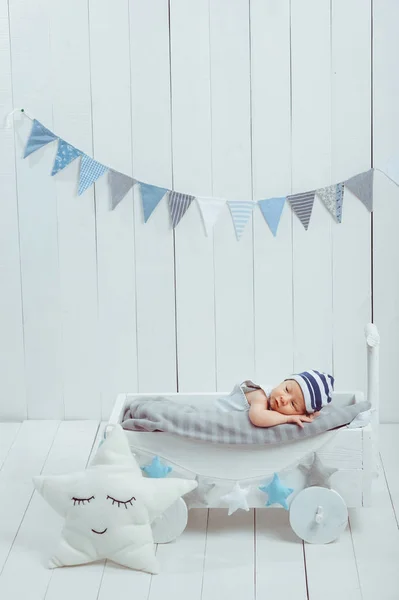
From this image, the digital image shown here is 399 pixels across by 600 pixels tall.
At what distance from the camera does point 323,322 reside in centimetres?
282

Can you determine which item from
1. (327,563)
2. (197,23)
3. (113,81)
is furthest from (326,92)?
(327,563)

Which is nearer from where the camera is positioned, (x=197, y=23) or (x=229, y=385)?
(x=197, y=23)

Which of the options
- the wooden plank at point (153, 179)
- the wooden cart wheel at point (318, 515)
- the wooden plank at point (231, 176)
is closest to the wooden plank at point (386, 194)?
the wooden plank at point (231, 176)

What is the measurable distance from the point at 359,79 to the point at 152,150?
0.64 m

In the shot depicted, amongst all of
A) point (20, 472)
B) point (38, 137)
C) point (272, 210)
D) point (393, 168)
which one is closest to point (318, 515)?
point (20, 472)

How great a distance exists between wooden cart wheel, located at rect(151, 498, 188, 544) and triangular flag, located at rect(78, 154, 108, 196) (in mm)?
1064

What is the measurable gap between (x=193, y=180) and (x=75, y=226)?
1.27 feet

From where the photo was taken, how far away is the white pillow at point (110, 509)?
1967 mm

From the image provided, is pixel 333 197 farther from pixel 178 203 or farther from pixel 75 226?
pixel 75 226

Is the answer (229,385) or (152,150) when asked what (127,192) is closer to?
(152,150)

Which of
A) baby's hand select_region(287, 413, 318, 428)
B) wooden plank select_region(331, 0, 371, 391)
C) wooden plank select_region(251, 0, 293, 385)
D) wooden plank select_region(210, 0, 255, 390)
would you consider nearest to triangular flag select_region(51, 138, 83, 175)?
wooden plank select_region(210, 0, 255, 390)

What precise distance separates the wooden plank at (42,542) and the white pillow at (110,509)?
52mm

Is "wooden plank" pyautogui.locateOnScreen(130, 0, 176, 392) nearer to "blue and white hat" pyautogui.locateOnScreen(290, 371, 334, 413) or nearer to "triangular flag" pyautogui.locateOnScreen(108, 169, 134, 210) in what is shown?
"triangular flag" pyautogui.locateOnScreen(108, 169, 134, 210)

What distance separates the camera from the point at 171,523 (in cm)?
211
